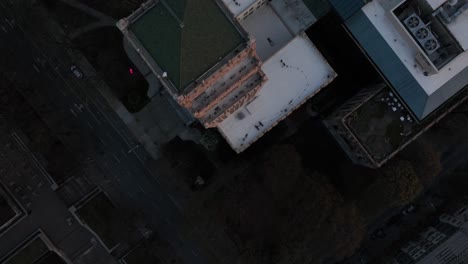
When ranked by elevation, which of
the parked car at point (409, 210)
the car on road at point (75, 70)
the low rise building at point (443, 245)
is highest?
the car on road at point (75, 70)

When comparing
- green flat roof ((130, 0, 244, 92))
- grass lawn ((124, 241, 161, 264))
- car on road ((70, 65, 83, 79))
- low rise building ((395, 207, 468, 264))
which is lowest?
low rise building ((395, 207, 468, 264))

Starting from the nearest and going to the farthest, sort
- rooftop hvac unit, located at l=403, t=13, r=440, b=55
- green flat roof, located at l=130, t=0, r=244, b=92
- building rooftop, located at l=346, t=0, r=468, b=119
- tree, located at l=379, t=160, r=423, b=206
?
green flat roof, located at l=130, t=0, r=244, b=92 → rooftop hvac unit, located at l=403, t=13, r=440, b=55 → building rooftop, located at l=346, t=0, r=468, b=119 → tree, located at l=379, t=160, r=423, b=206

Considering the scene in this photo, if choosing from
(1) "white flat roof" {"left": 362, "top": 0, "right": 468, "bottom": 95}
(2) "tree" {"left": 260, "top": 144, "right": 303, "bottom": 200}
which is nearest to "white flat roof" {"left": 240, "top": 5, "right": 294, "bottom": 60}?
(1) "white flat roof" {"left": 362, "top": 0, "right": 468, "bottom": 95}

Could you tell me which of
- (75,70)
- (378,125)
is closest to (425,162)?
(378,125)

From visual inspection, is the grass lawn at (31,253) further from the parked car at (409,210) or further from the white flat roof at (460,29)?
the white flat roof at (460,29)

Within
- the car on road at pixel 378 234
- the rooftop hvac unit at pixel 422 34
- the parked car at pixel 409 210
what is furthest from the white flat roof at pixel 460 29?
the car on road at pixel 378 234

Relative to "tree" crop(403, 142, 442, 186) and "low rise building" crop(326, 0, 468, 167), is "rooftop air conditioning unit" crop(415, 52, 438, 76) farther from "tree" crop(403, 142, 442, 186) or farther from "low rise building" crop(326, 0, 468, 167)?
"tree" crop(403, 142, 442, 186)
